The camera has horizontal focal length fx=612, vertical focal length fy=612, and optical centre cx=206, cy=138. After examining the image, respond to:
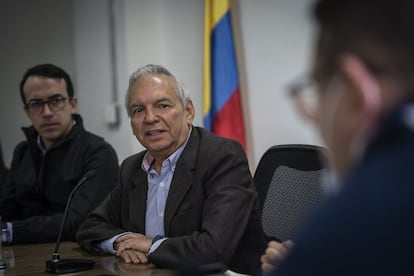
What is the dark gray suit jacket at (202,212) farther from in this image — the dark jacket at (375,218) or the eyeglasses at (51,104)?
the dark jacket at (375,218)

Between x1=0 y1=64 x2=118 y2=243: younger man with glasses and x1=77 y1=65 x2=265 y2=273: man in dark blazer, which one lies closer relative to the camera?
x1=77 y1=65 x2=265 y2=273: man in dark blazer

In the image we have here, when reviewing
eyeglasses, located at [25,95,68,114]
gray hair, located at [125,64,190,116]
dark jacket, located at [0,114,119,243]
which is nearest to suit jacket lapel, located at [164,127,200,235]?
gray hair, located at [125,64,190,116]

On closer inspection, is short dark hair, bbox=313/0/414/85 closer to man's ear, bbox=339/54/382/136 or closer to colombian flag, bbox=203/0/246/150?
man's ear, bbox=339/54/382/136

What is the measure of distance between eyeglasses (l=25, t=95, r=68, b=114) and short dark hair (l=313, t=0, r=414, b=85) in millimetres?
2539

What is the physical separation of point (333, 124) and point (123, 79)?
3193 mm

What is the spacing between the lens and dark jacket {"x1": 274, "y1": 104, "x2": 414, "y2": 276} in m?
0.66

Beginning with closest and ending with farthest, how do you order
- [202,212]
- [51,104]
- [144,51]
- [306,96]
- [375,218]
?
[375,218] < [306,96] < [202,212] < [51,104] < [144,51]

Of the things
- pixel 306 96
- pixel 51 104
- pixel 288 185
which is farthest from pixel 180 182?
pixel 306 96

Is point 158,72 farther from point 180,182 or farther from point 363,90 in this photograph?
point 363,90

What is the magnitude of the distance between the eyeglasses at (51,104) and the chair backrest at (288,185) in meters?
1.25

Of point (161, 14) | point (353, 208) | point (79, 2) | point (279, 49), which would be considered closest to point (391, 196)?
point (353, 208)

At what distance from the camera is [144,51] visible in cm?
373

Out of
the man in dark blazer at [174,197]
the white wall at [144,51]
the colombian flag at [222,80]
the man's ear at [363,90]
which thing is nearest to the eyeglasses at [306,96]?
the man's ear at [363,90]

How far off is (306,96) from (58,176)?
2.34 metres
